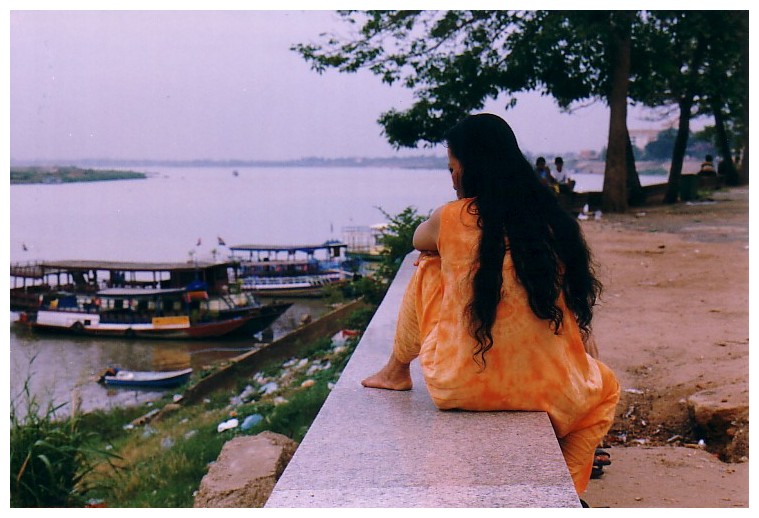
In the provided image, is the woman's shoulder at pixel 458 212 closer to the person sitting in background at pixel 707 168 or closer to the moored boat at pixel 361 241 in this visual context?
the moored boat at pixel 361 241

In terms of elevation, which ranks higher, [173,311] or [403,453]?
[403,453]

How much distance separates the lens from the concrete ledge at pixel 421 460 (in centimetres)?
241

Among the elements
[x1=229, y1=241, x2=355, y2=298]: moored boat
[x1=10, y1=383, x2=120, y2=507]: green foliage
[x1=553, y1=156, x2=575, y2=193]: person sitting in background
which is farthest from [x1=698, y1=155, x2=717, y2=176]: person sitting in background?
[x1=10, y1=383, x2=120, y2=507]: green foliage

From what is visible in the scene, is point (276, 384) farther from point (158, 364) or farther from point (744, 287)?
point (158, 364)

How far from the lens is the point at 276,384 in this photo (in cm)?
1117

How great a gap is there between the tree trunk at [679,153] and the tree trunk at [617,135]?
2.71 m

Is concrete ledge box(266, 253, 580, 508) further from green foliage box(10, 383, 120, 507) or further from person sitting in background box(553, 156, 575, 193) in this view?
person sitting in background box(553, 156, 575, 193)

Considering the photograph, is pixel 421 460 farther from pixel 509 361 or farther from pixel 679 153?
pixel 679 153

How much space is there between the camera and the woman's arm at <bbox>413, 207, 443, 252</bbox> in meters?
2.97

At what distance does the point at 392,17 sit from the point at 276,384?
23.4 ft

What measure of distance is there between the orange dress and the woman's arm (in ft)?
0.13

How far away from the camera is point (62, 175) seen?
7.65 metres

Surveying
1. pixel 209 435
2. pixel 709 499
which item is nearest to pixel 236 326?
pixel 209 435

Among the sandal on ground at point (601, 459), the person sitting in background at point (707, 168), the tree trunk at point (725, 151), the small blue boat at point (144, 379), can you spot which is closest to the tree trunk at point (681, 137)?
the tree trunk at point (725, 151)
